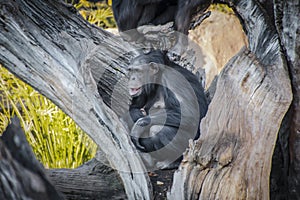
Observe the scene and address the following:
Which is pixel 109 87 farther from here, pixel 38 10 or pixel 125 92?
pixel 38 10

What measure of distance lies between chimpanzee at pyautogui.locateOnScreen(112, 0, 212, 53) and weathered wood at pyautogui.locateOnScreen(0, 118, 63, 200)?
76.6 inches

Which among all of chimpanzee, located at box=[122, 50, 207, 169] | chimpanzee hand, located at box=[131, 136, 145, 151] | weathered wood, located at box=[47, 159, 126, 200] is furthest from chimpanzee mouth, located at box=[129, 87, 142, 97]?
weathered wood, located at box=[47, 159, 126, 200]

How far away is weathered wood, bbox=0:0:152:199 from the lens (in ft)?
6.75

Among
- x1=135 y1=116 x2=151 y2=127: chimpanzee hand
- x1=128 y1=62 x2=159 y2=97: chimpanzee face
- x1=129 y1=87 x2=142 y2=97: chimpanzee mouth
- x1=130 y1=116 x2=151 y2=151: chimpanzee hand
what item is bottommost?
x1=130 y1=116 x2=151 y2=151: chimpanzee hand

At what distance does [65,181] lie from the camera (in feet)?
8.94

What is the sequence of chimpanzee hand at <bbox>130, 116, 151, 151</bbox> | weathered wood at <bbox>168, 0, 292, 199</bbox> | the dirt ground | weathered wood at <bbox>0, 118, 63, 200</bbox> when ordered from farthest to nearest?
chimpanzee hand at <bbox>130, 116, 151, 151</bbox>, the dirt ground, weathered wood at <bbox>168, 0, 292, 199</bbox>, weathered wood at <bbox>0, 118, 63, 200</bbox>

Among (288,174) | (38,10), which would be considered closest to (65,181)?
(38,10)

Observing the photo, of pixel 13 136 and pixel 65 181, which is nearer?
pixel 13 136

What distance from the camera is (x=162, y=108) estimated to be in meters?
2.73

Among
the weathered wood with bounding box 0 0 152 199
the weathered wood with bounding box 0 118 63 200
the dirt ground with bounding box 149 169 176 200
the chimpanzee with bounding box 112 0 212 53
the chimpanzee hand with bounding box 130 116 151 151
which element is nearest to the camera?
the weathered wood with bounding box 0 118 63 200

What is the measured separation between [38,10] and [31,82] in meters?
0.41

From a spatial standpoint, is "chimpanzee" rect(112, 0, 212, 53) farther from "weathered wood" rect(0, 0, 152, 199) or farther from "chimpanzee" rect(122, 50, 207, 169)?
"weathered wood" rect(0, 0, 152, 199)

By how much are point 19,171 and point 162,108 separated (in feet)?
4.46

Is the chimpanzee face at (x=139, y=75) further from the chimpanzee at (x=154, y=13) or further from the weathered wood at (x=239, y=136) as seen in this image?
the weathered wood at (x=239, y=136)
